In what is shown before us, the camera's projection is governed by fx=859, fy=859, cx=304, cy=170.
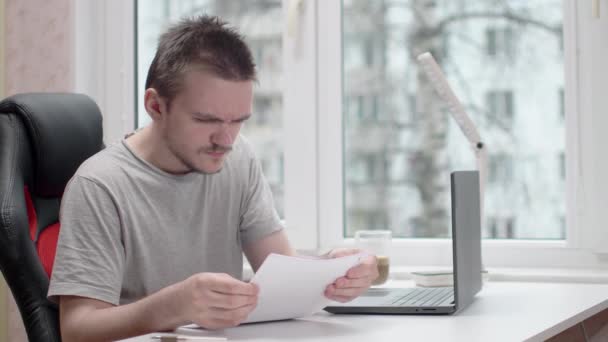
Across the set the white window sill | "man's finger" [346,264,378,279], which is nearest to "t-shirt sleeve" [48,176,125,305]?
"man's finger" [346,264,378,279]

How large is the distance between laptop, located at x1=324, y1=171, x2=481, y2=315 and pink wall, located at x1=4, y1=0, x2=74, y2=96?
143cm

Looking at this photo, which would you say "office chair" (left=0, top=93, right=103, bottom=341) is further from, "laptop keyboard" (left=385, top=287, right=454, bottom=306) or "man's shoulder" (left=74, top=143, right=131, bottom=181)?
"laptop keyboard" (left=385, top=287, right=454, bottom=306)

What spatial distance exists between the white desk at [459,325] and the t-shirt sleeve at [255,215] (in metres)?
0.36

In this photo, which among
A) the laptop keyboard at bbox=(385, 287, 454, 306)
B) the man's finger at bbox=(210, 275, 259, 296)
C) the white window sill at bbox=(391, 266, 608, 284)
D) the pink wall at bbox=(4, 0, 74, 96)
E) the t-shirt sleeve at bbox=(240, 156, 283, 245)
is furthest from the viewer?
the pink wall at bbox=(4, 0, 74, 96)

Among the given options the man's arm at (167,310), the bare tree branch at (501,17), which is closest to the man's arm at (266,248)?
the man's arm at (167,310)

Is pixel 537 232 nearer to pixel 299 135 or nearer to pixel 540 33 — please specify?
pixel 540 33

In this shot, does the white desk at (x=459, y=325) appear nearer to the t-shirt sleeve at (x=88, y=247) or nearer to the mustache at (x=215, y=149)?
the t-shirt sleeve at (x=88, y=247)

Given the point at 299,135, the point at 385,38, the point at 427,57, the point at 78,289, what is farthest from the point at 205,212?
the point at 385,38

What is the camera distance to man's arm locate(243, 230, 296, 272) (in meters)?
1.90

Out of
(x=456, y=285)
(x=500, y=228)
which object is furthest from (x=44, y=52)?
(x=456, y=285)

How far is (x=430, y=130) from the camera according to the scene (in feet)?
8.61

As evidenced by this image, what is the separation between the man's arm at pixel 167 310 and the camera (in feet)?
4.28

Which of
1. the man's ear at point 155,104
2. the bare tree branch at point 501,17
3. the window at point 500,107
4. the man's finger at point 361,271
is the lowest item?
the man's finger at point 361,271

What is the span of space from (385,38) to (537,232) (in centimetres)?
75
